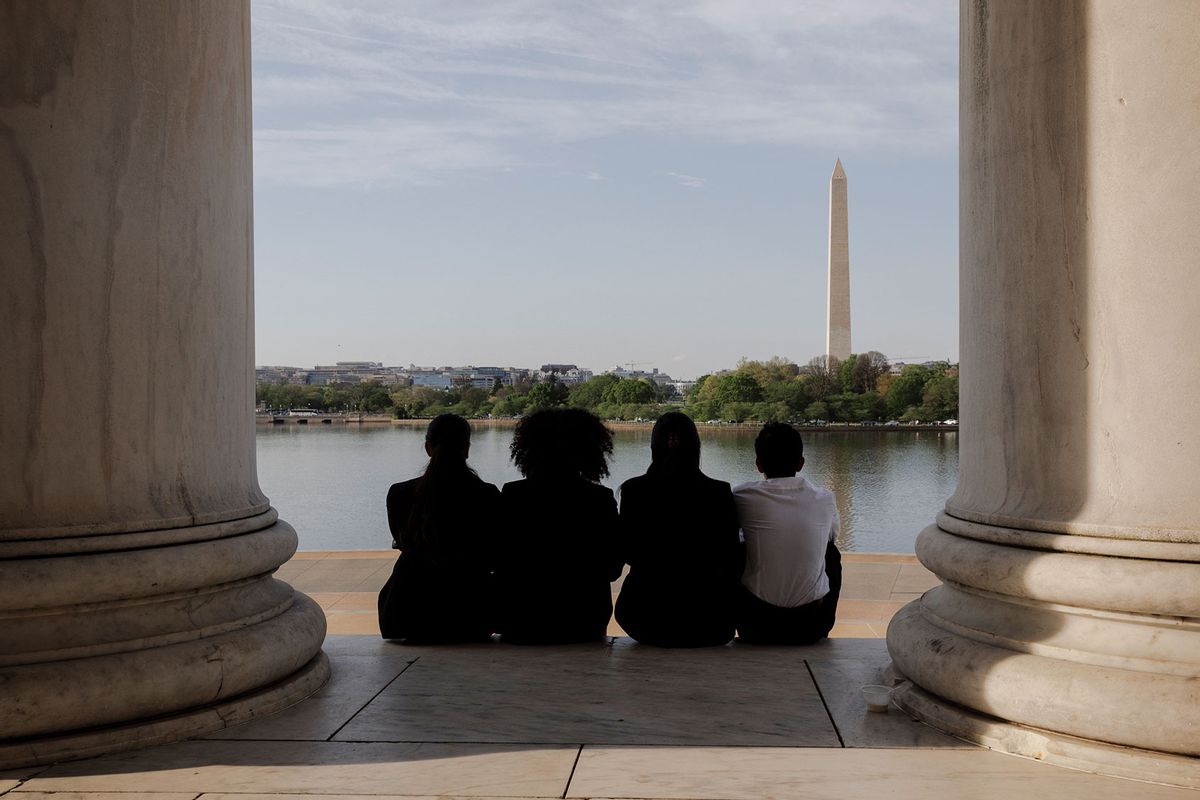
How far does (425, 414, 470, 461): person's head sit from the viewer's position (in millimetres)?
17609

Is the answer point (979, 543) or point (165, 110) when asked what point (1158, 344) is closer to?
point (979, 543)

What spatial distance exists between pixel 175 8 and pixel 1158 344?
11.9 meters

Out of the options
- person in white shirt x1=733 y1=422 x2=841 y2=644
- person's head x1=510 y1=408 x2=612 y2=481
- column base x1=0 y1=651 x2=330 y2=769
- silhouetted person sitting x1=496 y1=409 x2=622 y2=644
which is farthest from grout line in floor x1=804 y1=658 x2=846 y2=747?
column base x1=0 y1=651 x2=330 y2=769

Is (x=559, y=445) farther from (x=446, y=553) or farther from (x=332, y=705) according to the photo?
(x=332, y=705)

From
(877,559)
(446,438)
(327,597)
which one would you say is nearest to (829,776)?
(446,438)

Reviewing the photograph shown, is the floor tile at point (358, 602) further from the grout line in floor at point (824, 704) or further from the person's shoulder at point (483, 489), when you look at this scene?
the grout line in floor at point (824, 704)

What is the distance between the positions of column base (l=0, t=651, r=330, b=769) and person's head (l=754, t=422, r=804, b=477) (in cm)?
798

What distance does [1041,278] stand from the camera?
12711 millimetres

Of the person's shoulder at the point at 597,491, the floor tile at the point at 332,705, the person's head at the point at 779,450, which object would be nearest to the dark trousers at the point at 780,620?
the person's head at the point at 779,450

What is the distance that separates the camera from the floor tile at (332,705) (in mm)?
12781

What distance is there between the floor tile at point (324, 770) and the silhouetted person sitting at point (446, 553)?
17.3 feet

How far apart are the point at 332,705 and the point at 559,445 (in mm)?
5736

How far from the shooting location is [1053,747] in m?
11.6

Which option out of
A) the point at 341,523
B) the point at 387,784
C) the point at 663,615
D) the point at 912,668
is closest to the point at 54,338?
the point at 387,784
